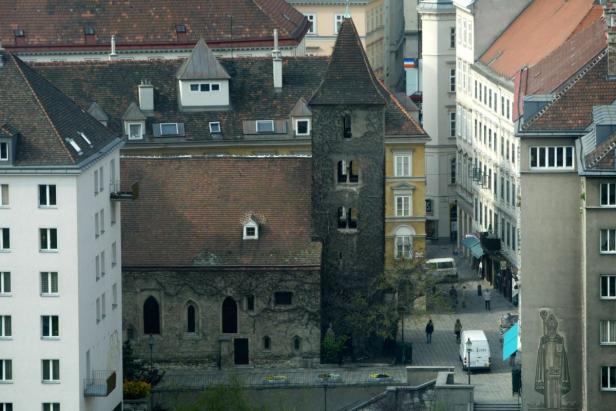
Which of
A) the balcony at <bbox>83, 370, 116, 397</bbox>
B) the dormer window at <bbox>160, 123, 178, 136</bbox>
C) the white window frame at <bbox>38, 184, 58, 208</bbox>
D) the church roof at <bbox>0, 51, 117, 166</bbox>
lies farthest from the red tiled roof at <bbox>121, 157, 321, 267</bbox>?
the white window frame at <bbox>38, 184, 58, 208</bbox>

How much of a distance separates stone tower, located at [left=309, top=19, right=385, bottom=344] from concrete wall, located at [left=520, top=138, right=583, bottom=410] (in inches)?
614

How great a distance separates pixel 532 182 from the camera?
166 metres

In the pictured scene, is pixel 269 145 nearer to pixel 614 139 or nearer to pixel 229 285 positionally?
pixel 229 285

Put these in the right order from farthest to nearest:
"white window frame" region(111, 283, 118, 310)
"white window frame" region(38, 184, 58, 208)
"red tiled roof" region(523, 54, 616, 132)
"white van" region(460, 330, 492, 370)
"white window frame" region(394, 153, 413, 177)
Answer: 1. "white window frame" region(394, 153, 413, 177)
2. "white van" region(460, 330, 492, 370)
3. "white window frame" region(111, 283, 118, 310)
4. "red tiled roof" region(523, 54, 616, 132)
5. "white window frame" region(38, 184, 58, 208)

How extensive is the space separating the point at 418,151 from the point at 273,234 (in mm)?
20066

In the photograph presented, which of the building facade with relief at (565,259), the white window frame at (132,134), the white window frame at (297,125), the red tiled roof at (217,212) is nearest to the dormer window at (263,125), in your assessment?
the white window frame at (297,125)

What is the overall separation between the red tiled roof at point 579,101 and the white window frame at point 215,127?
3476 cm

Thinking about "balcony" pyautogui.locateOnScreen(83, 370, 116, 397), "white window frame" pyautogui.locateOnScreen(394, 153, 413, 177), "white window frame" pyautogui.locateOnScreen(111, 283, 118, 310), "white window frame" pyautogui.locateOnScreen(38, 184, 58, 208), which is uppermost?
"white window frame" pyautogui.locateOnScreen(394, 153, 413, 177)

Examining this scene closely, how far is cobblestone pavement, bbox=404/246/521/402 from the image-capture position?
175875 millimetres

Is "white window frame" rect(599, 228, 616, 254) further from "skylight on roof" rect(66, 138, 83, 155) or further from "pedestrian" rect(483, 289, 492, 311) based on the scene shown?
"pedestrian" rect(483, 289, 492, 311)

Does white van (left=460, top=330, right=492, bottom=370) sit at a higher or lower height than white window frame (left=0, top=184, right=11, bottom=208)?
lower

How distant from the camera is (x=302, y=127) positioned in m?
198

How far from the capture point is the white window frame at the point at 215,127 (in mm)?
198163

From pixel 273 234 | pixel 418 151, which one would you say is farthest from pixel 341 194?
pixel 418 151
